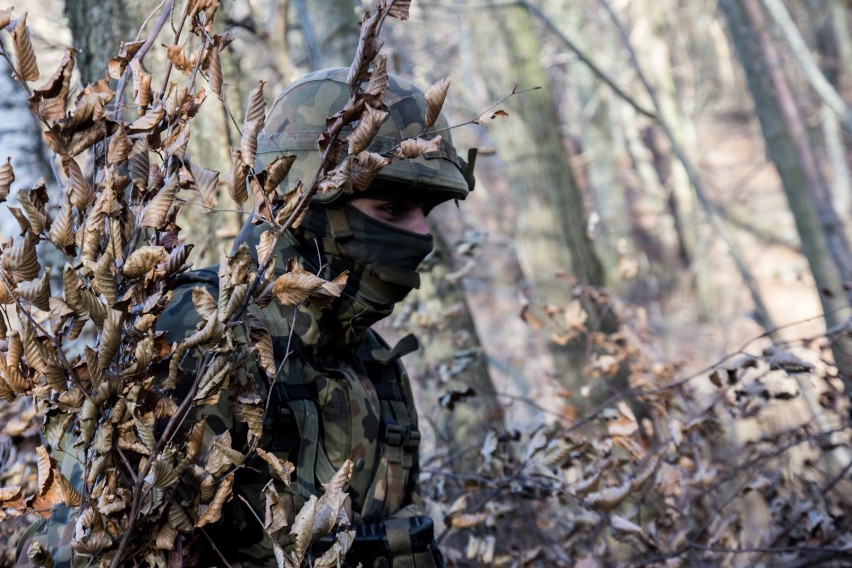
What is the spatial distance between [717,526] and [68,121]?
319cm

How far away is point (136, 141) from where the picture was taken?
1.91 m

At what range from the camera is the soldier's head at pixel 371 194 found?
2521 millimetres

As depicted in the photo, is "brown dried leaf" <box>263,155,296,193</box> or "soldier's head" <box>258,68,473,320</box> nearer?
"brown dried leaf" <box>263,155,296,193</box>

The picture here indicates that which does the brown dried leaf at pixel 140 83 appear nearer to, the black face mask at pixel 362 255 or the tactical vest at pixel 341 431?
the tactical vest at pixel 341 431

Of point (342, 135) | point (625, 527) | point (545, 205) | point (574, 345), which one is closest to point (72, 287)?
point (342, 135)

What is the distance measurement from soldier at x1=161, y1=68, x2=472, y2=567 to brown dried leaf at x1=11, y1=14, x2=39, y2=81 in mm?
760

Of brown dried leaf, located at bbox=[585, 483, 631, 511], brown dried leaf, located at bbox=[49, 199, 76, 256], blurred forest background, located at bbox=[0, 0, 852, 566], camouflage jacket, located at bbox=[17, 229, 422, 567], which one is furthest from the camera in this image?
blurred forest background, located at bbox=[0, 0, 852, 566]

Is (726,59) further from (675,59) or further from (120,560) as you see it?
(120,560)

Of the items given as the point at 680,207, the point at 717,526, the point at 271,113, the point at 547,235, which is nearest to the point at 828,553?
the point at 717,526

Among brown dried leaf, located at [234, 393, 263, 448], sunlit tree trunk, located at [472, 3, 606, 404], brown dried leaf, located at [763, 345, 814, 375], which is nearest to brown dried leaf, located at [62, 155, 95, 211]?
brown dried leaf, located at [234, 393, 263, 448]

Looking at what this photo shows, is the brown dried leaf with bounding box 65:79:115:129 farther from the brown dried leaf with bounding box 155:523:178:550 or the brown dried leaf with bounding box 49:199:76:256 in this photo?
the brown dried leaf with bounding box 155:523:178:550

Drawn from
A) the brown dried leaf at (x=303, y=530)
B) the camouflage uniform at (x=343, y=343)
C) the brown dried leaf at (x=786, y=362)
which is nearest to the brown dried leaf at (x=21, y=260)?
the camouflage uniform at (x=343, y=343)

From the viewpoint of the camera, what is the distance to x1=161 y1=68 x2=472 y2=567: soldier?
7.80 ft

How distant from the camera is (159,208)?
1804 millimetres
